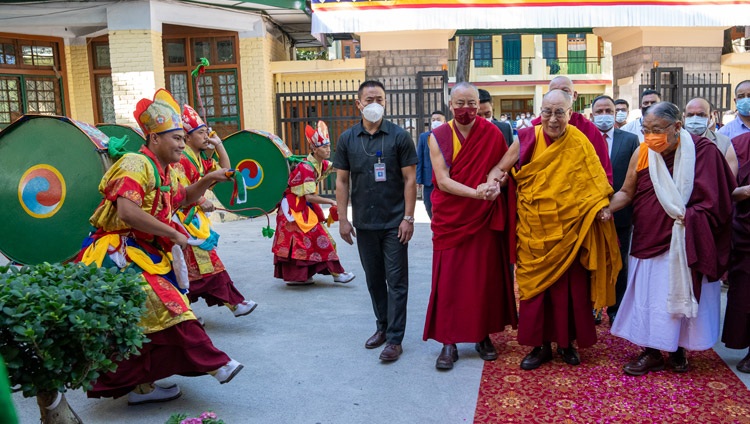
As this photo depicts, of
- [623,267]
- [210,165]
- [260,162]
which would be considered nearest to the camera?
[623,267]

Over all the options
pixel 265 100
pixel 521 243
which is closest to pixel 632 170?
pixel 521 243

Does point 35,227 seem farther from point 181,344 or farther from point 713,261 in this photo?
point 713,261

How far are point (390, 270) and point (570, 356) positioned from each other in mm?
1260

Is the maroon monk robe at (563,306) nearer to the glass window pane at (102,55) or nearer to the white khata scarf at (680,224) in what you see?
the white khata scarf at (680,224)

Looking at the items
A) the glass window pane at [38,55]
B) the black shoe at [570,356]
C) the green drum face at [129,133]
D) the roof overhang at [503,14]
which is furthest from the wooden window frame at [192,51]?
the black shoe at [570,356]

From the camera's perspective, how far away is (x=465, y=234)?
163 inches

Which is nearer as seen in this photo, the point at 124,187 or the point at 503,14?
the point at 124,187

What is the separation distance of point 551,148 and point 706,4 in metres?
10.3

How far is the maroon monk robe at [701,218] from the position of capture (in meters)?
3.76

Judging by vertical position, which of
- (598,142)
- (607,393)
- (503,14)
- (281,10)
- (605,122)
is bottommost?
(607,393)

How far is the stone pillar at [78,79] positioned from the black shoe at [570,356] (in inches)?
430

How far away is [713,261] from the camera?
3.78 m

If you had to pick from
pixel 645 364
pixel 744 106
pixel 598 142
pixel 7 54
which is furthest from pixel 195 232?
pixel 7 54

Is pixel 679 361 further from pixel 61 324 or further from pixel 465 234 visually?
pixel 61 324
